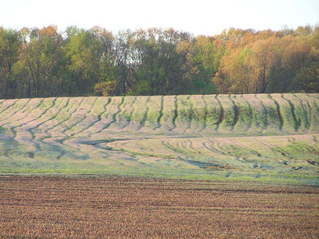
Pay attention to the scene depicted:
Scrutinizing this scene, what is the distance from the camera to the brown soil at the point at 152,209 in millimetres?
17859

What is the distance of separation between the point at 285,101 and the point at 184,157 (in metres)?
29.0

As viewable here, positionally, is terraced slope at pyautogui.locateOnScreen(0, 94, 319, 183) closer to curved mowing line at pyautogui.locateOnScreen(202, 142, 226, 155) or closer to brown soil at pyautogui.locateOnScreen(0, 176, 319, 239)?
curved mowing line at pyautogui.locateOnScreen(202, 142, 226, 155)

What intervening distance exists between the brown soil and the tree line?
65.2 m

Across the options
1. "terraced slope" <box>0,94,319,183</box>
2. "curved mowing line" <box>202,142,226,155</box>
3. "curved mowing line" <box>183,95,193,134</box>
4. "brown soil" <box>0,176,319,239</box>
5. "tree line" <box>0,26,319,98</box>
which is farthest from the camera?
"tree line" <box>0,26,319,98</box>

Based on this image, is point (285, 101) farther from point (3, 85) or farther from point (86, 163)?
point (3, 85)

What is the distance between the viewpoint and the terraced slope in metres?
37.9

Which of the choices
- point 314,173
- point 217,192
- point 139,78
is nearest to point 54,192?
point 217,192

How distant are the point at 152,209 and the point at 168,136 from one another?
32.7 metres

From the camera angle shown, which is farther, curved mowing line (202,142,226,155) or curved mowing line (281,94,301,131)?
curved mowing line (281,94,301,131)

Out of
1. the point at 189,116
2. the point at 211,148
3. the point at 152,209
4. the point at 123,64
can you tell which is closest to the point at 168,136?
the point at 211,148

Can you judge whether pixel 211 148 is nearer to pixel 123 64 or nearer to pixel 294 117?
pixel 294 117

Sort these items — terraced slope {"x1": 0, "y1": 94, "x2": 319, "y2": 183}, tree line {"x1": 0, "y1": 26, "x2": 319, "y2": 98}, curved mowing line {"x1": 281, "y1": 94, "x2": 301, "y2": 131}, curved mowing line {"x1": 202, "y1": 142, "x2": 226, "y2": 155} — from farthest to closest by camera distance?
tree line {"x1": 0, "y1": 26, "x2": 319, "y2": 98}, curved mowing line {"x1": 281, "y1": 94, "x2": 301, "y2": 131}, curved mowing line {"x1": 202, "y1": 142, "x2": 226, "y2": 155}, terraced slope {"x1": 0, "y1": 94, "x2": 319, "y2": 183}

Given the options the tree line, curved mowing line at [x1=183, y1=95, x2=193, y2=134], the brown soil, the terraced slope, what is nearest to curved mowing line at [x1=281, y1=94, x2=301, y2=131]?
the terraced slope

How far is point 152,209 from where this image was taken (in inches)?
860
